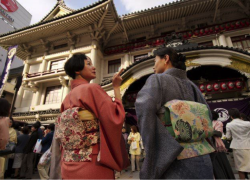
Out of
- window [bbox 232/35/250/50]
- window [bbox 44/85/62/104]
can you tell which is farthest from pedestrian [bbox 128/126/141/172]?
window [bbox 232/35/250/50]

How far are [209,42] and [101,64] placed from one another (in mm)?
8083

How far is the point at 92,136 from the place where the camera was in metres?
1.30

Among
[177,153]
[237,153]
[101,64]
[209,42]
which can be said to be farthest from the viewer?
[101,64]

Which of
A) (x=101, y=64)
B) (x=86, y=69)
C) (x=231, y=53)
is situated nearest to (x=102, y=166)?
(x=86, y=69)

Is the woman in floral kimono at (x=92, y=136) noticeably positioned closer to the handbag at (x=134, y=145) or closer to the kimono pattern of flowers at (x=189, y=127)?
the kimono pattern of flowers at (x=189, y=127)

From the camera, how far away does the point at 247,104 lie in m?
6.46

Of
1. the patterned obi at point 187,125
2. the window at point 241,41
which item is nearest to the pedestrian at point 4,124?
the patterned obi at point 187,125

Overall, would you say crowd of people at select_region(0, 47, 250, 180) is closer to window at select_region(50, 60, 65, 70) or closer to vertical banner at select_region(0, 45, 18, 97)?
window at select_region(50, 60, 65, 70)

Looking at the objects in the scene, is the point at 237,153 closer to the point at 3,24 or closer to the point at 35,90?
the point at 35,90

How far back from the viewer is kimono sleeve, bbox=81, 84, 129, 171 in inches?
48.1

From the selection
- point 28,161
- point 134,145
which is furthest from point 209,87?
point 28,161

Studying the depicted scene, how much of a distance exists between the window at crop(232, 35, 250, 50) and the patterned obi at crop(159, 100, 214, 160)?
10.8 m

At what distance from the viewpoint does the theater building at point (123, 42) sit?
→ 26.0 feet

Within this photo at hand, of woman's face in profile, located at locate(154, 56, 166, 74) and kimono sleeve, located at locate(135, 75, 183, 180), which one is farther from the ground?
woman's face in profile, located at locate(154, 56, 166, 74)
